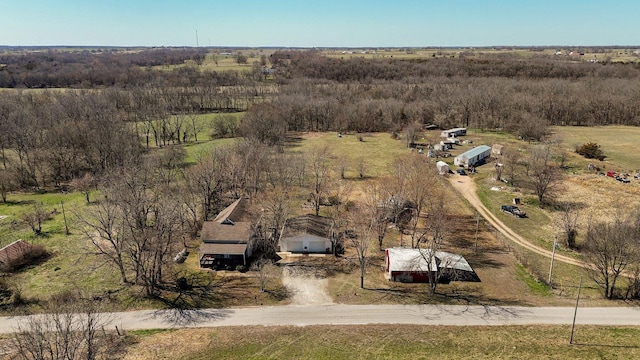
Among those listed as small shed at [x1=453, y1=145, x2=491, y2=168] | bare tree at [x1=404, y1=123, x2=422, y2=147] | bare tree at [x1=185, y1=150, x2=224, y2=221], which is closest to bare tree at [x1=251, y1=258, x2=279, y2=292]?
bare tree at [x1=185, y1=150, x2=224, y2=221]

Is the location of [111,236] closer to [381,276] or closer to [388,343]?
[381,276]

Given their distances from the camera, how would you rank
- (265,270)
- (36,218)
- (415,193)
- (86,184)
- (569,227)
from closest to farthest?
(265,270) → (569,227) → (36,218) → (415,193) → (86,184)

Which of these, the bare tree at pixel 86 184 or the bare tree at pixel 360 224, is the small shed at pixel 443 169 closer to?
the bare tree at pixel 360 224

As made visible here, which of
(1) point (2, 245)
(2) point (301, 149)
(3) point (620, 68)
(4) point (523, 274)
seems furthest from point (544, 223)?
(3) point (620, 68)

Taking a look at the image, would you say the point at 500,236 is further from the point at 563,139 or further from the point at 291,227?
the point at 563,139

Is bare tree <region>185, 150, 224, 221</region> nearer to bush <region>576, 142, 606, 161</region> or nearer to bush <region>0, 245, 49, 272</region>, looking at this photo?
bush <region>0, 245, 49, 272</region>

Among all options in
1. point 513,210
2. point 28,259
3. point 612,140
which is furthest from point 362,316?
point 612,140

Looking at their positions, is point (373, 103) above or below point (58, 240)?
above

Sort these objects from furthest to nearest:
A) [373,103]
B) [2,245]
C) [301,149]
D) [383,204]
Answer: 1. [373,103]
2. [301,149]
3. [383,204]
4. [2,245]
